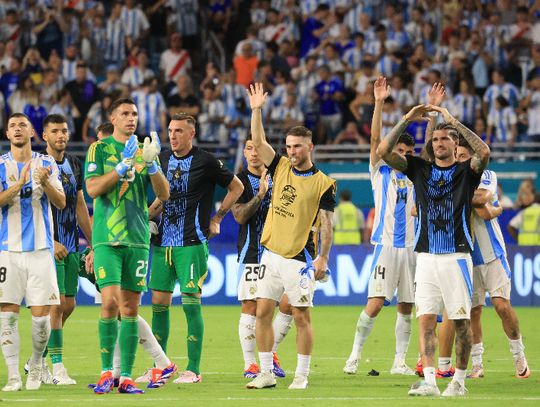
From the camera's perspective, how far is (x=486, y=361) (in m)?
14.4

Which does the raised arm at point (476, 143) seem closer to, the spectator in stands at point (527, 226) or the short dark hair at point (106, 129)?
the short dark hair at point (106, 129)

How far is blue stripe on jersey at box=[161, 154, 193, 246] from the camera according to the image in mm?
12352

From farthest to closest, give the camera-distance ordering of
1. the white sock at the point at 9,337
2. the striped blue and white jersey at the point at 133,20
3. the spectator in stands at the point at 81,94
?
1. the striped blue and white jersey at the point at 133,20
2. the spectator in stands at the point at 81,94
3. the white sock at the point at 9,337

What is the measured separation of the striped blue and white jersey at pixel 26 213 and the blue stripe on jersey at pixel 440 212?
3430 millimetres

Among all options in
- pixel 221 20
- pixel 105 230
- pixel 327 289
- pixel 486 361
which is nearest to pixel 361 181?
pixel 327 289

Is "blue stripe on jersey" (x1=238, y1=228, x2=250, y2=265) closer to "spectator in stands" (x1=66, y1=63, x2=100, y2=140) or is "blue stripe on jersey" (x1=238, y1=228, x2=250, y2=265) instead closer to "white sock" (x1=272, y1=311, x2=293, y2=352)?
"white sock" (x1=272, y1=311, x2=293, y2=352)

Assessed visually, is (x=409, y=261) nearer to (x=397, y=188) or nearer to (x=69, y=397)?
(x=397, y=188)

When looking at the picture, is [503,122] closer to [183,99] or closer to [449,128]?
[183,99]

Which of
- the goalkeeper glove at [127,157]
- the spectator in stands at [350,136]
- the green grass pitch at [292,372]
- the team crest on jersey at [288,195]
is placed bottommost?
the green grass pitch at [292,372]

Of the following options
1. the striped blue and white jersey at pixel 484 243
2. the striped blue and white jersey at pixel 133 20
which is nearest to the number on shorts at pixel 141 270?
the striped blue and white jersey at pixel 484 243

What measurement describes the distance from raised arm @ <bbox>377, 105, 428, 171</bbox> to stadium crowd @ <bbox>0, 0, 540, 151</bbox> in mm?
13604

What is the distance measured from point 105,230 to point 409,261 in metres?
3.77

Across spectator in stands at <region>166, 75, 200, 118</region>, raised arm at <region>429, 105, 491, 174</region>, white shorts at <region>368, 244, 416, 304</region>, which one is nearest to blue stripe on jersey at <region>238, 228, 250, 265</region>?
white shorts at <region>368, 244, 416, 304</region>

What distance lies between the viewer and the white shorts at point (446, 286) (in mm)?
11148
